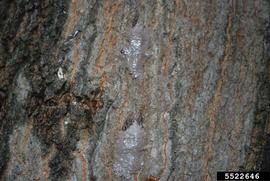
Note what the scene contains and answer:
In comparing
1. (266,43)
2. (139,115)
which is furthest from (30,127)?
(266,43)

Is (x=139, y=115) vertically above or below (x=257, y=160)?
above

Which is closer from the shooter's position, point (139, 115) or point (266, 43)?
point (139, 115)

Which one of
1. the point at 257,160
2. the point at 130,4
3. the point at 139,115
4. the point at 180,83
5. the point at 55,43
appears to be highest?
the point at 130,4

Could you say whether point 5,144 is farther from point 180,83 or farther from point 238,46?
point 238,46

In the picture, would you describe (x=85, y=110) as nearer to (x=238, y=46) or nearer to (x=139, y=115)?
(x=139, y=115)

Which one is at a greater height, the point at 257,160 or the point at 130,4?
the point at 130,4

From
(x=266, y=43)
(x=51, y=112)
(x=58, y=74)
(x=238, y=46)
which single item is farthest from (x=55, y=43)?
(x=266, y=43)
